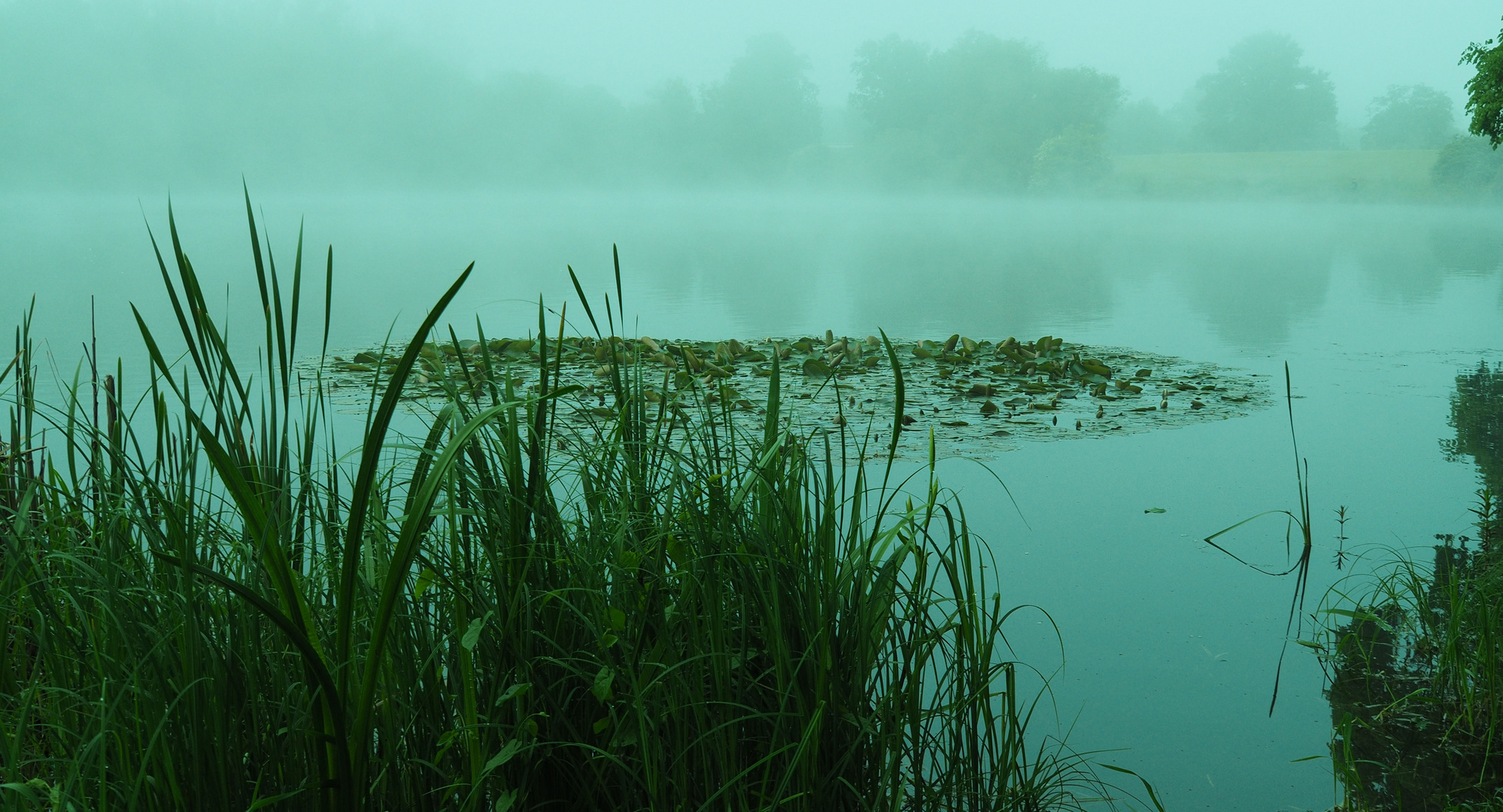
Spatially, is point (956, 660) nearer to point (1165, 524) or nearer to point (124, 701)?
point (124, 701)

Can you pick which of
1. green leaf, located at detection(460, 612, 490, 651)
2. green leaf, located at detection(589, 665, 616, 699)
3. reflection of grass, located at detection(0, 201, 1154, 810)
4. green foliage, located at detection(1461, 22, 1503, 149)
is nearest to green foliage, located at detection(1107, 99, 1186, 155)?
green foliage, located at detection(1461, 22, 1503, 149)

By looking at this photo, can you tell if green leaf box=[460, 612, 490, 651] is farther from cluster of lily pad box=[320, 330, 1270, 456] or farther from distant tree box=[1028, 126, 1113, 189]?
distant tree box=[1028, 126, 1113, 189]

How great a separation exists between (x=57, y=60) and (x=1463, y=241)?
55.0 m

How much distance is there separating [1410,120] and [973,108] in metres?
21.6

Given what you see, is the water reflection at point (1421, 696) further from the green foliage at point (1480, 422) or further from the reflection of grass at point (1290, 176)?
the reflection of grass at point (1290, 176)

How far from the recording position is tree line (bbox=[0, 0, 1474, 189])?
139 feet

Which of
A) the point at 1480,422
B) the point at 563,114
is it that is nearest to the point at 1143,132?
the point at 563,114

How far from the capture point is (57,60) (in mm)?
48125

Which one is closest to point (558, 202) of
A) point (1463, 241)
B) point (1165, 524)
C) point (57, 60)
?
point (57, 60)

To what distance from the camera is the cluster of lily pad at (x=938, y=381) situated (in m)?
4.15

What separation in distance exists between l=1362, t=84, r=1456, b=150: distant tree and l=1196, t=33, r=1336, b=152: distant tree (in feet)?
9.98

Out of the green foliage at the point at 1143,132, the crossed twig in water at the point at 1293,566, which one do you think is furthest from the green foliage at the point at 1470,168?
the crossed twig in water at the point at 1293,566

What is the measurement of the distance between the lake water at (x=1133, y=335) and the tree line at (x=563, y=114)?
20972mm

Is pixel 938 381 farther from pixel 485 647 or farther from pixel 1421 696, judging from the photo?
pixel 485 647
